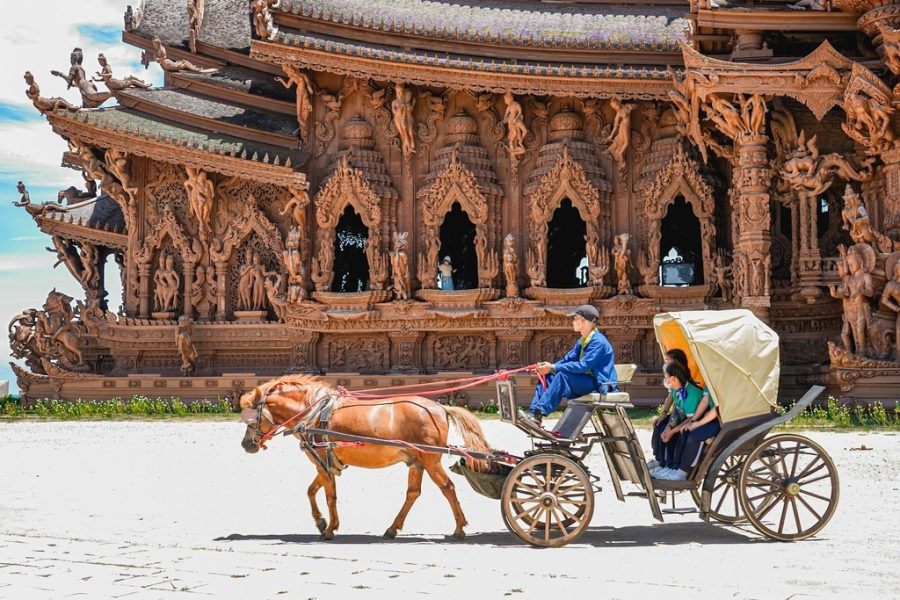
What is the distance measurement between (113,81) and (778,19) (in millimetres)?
14700

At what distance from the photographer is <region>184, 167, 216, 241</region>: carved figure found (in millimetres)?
21922

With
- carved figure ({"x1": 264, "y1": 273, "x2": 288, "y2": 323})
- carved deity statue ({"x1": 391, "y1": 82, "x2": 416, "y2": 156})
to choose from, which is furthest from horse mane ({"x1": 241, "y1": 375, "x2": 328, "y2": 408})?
carved deity statue ({"x1": 391, "y1": 82, "x2": 416, "y2": 156})

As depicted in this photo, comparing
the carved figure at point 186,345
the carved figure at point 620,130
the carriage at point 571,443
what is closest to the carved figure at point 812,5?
the carved figure at point 620,130

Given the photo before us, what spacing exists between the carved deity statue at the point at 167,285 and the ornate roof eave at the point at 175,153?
239 cm

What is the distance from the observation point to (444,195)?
21.5 m

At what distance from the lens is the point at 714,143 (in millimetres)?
19656

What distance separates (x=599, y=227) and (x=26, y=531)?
14.7 meters

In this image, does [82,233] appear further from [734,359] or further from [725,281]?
[734,359]

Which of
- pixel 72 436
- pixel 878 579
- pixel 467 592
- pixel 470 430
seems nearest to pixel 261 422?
pixel 470 430

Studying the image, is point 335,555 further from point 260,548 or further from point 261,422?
point 261,422

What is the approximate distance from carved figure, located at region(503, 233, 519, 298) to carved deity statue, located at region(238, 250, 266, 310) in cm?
545

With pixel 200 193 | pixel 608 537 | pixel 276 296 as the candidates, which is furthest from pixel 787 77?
pixel 200 193

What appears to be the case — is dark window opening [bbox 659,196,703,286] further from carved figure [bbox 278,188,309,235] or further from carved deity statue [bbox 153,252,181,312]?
carved deity statue [bbox 153,252,181,312]

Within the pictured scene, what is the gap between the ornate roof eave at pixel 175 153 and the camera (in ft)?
69.3
